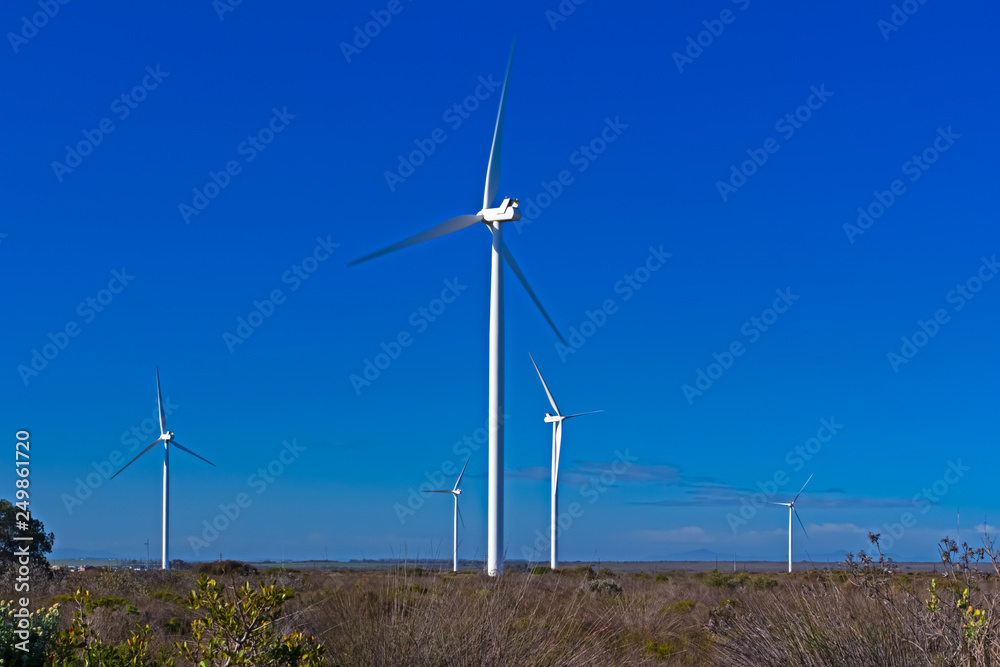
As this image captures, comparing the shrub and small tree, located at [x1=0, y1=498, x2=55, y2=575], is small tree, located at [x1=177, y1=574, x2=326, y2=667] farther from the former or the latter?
small tree, located at [x1=0, y1=498, x2=55, y2=575]

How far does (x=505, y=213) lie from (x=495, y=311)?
5043 millimetres

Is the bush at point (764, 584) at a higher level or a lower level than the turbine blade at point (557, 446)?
lower

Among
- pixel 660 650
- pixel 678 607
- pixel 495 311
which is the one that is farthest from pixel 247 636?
pixel 495 311

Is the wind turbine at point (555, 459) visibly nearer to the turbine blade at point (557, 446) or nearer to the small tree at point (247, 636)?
the turbine blade at point (557, 446)

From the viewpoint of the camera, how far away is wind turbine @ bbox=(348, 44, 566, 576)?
3130 cm

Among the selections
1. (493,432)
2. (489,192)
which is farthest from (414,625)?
(489,192)

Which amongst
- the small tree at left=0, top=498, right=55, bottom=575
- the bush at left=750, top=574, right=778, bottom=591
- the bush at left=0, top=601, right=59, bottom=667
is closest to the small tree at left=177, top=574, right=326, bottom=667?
the bush at left=0, top=601, right=59, bottom=667

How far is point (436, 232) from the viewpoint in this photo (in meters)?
34.0

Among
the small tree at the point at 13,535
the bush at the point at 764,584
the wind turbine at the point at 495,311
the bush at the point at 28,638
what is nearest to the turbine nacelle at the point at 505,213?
the wind turbine at the point at 495,311

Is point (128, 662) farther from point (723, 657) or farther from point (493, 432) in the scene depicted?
point (493, 432)

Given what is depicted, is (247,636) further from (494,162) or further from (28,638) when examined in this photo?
(494,162)

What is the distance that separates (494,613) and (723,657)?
3487mm

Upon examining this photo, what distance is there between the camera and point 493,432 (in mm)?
31188

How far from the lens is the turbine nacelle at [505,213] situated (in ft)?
117
